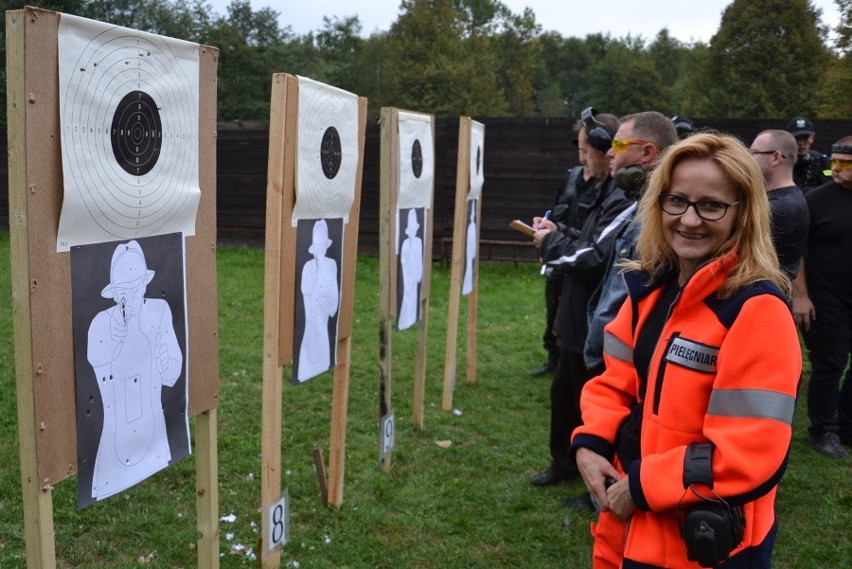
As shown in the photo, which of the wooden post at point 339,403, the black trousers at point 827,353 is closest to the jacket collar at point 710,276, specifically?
the wooden post at point 339,403

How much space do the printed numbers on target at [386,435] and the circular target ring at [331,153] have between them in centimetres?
150

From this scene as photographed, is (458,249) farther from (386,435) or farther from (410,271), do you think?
(386,435)

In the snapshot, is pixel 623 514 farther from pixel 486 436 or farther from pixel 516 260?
pixel 516 260

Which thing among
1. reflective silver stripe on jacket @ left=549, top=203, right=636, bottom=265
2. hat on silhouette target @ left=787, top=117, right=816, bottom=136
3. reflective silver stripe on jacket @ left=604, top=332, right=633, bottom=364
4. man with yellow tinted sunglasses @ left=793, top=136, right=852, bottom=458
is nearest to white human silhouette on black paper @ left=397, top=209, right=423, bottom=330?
reflective silver stripe on jacket @ left=549, top=203, right=636, bottom=265

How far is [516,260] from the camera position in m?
12.1

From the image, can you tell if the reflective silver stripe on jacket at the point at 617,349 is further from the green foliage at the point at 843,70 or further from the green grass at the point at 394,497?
the green foliage at the point at 843,70

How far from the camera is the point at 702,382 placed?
1837 mm

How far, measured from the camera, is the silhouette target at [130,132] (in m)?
2.03

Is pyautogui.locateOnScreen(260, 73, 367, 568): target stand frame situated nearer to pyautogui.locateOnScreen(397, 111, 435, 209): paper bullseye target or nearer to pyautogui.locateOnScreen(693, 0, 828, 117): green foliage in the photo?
pyautogui.locateOnScreen(397, 111, 435, 209): paper bullseye target

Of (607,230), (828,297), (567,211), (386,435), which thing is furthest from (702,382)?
(567,211)

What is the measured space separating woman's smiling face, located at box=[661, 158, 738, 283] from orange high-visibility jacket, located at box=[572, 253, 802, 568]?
0.24 ft

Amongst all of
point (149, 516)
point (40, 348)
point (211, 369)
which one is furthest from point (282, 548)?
point (40, 348)

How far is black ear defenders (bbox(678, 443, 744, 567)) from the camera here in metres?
1.72

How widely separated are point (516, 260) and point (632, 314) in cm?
995
